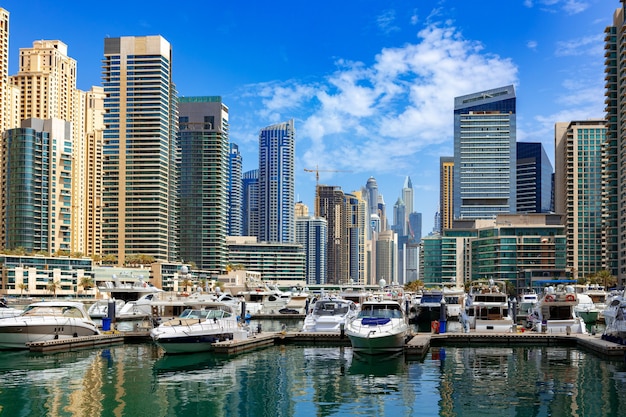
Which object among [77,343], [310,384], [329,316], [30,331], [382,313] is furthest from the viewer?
[329,316]

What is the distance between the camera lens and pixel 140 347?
55.8m

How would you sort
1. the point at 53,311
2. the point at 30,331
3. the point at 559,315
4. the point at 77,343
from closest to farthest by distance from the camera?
1. the point at 30,331
2. the point at 77,343
3. the point at 53,311
4. the point at 559,315

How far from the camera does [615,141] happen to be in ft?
604

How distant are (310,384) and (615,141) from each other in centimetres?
16612

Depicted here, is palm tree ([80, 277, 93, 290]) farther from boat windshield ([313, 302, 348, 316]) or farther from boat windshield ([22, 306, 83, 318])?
boat windshield ([313, 302, 348, 316])

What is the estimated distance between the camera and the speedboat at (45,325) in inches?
2061

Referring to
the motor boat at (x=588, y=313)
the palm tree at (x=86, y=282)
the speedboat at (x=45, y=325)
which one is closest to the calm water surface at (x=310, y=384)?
the speedboat at (x=45, y=325)

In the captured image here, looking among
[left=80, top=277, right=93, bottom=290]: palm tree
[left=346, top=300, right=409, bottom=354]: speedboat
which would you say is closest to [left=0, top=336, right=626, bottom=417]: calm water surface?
[left=346, top=300, right=409, bottom=354]: speedboat

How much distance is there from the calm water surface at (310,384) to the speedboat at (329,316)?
27.0 ft

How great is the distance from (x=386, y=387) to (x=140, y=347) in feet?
82.3

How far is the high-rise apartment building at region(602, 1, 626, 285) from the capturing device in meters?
176

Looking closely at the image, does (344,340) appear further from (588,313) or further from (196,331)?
(588,313)

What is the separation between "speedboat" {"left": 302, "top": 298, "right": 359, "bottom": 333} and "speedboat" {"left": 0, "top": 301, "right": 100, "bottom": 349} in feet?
56.8

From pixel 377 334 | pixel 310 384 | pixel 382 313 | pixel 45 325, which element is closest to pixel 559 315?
pixel 382 313
